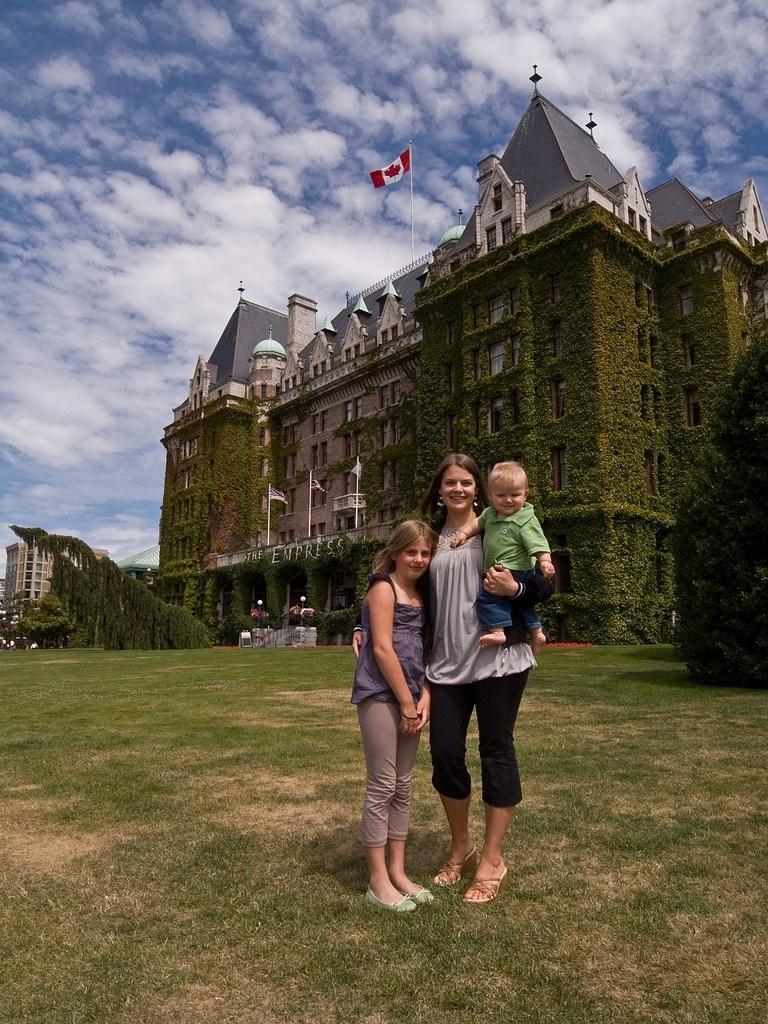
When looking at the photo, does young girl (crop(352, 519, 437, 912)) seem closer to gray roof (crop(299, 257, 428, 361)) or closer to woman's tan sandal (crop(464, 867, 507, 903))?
woman's tan sandal (crop(464, 867, 507, 903))

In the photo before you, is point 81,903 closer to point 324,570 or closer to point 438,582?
point 438,582

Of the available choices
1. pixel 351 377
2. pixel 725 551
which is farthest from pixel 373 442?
Answer: pixel 725 551

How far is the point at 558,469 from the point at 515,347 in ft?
21.0

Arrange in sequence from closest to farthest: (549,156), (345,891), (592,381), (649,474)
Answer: (345,891) → (592,381) → (649,474) → (549,156)

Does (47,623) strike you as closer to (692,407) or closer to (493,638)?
(692,407)

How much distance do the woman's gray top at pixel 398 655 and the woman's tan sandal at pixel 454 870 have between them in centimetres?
102

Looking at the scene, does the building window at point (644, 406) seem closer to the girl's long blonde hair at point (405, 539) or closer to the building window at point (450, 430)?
the building window at point (450, 430)

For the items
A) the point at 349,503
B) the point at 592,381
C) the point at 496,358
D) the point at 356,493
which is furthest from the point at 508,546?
the point at 349,503

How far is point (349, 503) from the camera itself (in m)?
44.4

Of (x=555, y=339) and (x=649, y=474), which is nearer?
(x=649, y=474)

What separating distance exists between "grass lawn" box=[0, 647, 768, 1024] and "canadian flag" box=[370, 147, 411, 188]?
35855 mm

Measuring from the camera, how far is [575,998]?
9.78 ft

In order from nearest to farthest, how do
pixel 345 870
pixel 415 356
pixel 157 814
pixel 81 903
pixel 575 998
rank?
pixel 575 998, pixel 81 903, pixel 345 870, pixel 157 814, pixel 415 356

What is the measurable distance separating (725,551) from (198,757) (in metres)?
10.8
